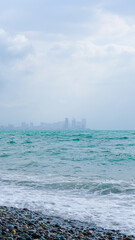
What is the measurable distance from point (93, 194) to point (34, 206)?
2.09 meters

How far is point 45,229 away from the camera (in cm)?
400

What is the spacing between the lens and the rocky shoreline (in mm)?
3617

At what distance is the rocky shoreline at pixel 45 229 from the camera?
3.62 metres

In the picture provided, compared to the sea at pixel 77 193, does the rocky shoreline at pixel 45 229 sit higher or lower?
higher

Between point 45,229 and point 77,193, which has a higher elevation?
point 45,229

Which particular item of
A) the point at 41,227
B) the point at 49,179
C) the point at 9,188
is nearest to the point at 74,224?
the point at 41,227

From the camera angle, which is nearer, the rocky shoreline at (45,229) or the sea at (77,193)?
the rocky shoreline at (45,229)

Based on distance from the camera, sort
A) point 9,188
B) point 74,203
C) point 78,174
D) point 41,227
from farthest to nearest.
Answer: point 78,174 < point 9,188 < point 74,203 < point 41,227

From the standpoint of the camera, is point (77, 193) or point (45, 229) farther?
point (77, 193)

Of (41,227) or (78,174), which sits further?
(78,174)

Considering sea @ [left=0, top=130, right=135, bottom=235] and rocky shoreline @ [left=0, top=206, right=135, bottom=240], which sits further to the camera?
sea @ [left=0, top=130, right=135, bottom=235]

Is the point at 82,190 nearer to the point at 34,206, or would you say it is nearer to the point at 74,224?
the point at 34,206

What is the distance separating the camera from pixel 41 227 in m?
4.09

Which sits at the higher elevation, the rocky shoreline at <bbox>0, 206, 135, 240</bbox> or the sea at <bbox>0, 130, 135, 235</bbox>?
the rocky shoreline at <bbox>0, 206, 135, 240</bbox>
